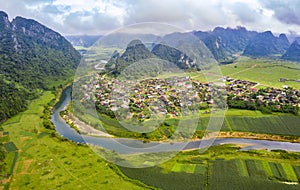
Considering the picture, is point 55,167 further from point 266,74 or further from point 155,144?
point 266,74

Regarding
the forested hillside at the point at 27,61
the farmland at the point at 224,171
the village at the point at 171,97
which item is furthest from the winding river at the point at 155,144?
the forested hillside at the point at 27,61

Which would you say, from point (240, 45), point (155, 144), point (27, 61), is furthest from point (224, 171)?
point (240, 45)

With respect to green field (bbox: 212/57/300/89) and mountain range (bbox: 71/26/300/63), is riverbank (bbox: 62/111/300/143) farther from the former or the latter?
mountain range (bbox: 71/26/300/63)

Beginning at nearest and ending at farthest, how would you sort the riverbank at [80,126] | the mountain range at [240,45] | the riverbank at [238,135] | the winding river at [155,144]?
the winding river at [155,144], the riverbank at [238,135], the riverbank at [80,126], the mountain range at [240,45]

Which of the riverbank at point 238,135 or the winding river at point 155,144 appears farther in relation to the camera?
the riverbank at point 238,135

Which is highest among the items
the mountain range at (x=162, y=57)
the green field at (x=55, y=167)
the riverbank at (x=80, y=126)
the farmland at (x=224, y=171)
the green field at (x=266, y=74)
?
the mountain range at (x=162, y=57)

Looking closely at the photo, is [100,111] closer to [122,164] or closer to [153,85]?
[122,164]

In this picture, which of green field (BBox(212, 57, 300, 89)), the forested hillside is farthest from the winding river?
green field (BBox(212, 57, 300, 89))

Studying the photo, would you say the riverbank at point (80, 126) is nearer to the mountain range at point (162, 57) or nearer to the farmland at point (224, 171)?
the mountain range at point (162, 57)
